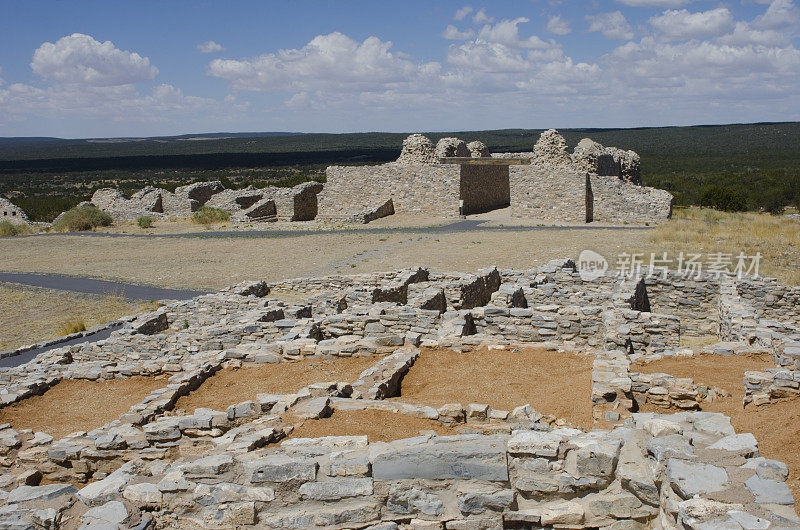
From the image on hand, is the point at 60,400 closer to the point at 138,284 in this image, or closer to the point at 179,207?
the point at 138,284

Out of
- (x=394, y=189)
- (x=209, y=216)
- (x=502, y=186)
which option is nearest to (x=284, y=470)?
(x=394, y=189)

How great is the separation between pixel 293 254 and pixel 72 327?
399 inches

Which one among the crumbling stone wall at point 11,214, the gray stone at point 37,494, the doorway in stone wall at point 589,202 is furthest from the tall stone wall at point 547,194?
the crumbling stone wall at point 11,214

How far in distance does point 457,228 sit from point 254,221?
40.2ft

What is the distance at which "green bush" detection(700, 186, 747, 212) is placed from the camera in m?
38.2

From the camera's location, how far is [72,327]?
13.9 m

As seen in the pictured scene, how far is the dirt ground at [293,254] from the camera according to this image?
65.2 ft

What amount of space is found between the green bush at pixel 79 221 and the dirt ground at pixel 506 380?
111ft

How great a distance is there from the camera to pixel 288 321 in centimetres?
1036

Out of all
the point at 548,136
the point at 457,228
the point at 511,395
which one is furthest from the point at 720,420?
the point at 548,136

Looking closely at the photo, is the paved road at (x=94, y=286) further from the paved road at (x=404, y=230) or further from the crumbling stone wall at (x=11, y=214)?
the crumbling stone wall at (x=11, y=214)

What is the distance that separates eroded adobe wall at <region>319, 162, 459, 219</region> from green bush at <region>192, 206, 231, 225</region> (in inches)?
236

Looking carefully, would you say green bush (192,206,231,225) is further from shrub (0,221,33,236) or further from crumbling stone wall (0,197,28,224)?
crumbling stone wall (0,197,28,224)

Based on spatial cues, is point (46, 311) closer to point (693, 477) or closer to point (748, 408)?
point (748, 408)
